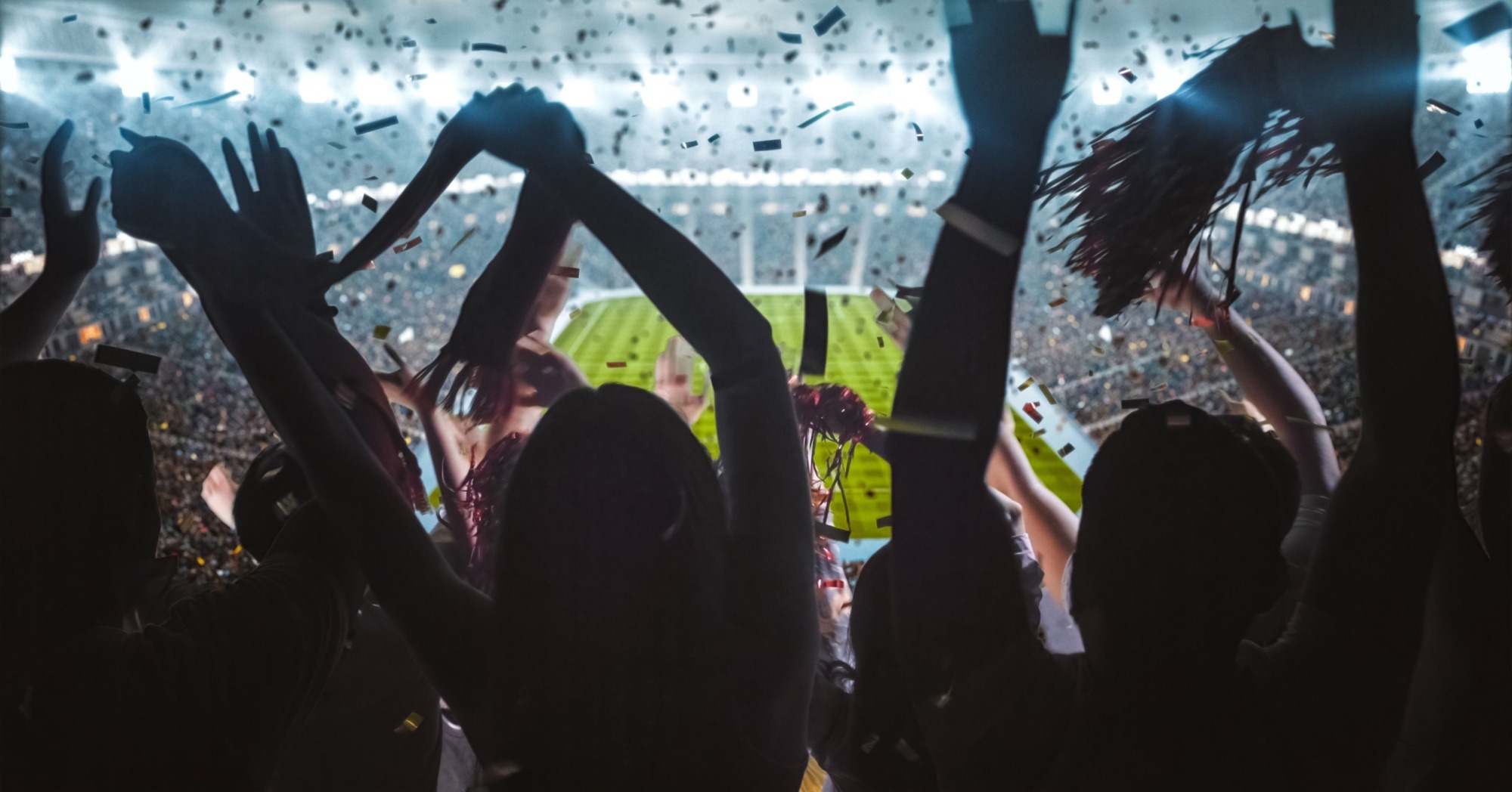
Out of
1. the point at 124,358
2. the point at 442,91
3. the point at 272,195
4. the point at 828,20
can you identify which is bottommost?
the point at 124,358

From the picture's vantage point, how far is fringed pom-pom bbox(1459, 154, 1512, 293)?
1506 mm

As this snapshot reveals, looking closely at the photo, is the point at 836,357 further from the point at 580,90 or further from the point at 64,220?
the point at 64,220

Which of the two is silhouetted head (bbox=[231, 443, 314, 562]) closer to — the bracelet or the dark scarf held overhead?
the bracelet

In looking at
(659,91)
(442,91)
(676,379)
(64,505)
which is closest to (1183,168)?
(676,379)

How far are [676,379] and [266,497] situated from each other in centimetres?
72

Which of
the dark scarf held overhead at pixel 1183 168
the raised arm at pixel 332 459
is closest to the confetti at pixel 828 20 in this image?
the dark scarf held overhead at pixel 1183 168

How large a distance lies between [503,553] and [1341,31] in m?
1.19

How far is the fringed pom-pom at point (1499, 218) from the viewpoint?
1506mm

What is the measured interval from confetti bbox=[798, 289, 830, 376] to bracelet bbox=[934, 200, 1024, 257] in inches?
11.3

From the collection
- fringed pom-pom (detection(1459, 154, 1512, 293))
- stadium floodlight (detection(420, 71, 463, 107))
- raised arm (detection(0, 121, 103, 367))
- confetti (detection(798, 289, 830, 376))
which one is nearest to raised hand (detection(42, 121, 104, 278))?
raised arm (detection(0, 121, 103, 367))

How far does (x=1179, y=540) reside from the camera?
0.91m

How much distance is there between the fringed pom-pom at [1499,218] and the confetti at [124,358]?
7.89ft

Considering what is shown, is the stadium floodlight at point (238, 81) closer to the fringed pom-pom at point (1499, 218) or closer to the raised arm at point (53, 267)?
the raised arm at point (53, 267)

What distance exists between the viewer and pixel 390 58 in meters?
8.71
